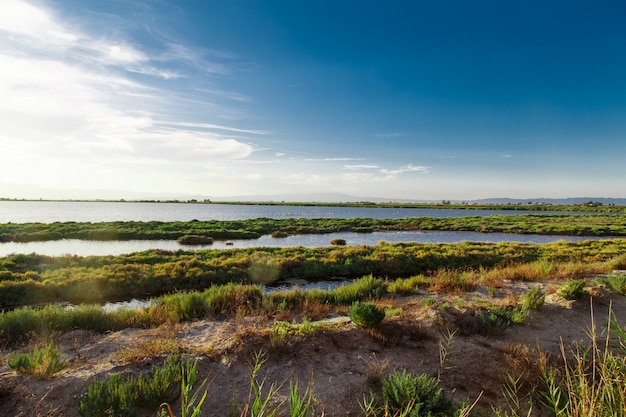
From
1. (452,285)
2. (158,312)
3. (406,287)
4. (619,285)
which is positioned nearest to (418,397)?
(158,312)

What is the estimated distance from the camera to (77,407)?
4.82 m

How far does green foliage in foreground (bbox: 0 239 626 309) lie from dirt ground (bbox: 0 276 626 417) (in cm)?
928

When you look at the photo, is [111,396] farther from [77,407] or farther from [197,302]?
[197,302]

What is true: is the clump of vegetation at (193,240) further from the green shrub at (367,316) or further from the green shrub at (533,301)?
the green shrub at (533,301)

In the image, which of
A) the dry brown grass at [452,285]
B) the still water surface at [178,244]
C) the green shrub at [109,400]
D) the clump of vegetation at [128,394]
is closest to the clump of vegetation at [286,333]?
the clump of vegetation at [128,394]

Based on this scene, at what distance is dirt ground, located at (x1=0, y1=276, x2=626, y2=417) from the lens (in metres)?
5.34

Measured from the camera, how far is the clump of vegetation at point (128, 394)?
463cm

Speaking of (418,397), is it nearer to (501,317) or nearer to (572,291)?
(501,317)

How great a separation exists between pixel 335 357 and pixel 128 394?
3868 millimetres

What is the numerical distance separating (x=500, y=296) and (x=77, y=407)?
1340 cm

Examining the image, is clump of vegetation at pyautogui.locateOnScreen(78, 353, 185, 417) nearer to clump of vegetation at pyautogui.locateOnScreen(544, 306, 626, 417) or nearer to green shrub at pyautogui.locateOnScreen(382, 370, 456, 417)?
green shrub at pyautogui.locateOnScreen(382, 370, 456, 417)

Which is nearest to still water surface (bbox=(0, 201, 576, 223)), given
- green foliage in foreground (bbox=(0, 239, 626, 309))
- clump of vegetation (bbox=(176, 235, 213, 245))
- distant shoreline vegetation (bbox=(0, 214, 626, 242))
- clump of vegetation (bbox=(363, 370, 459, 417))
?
distant shoreline vegetation (bbox=(0, 214, 626, 242))

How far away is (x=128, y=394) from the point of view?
16.1 feet

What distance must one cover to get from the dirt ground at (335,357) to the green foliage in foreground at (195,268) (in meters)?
9.28
